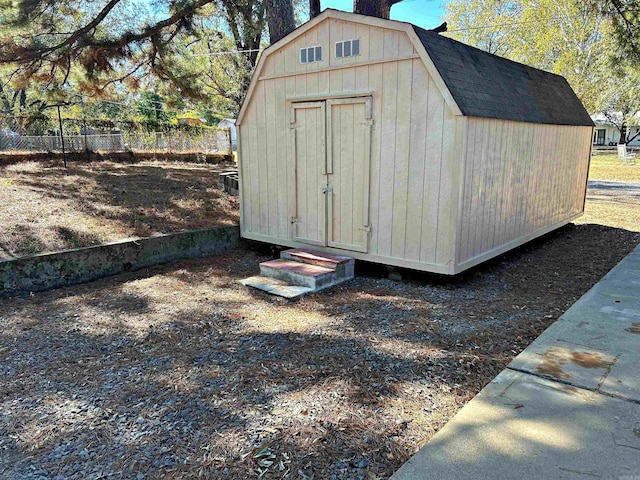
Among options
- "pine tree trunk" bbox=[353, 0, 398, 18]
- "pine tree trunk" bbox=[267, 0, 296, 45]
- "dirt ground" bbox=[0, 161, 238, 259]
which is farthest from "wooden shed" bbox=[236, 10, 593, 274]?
"pine tree trunk" bbox=[353, 0, 398, 18]

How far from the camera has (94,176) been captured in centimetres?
812

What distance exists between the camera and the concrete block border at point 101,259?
4441 mm

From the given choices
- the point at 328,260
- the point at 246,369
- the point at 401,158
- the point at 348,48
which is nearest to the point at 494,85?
the point at 401,158

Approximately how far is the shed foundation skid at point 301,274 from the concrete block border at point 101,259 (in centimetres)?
128

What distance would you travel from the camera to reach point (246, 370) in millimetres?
2850

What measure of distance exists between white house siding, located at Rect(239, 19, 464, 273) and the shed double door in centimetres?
10

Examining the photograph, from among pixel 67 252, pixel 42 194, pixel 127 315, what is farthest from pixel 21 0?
pixel 127 315

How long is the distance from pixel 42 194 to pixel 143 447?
555 centimetres

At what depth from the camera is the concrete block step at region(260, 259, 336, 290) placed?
4.62 m

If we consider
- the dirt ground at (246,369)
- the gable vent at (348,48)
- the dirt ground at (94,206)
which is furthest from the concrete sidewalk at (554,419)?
the dirt ground at (94,206)

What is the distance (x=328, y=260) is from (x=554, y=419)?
3.04 m

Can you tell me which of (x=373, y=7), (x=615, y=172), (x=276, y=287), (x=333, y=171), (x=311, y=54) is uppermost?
(x=373, y=7)

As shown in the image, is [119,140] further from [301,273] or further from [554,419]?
[554,419]

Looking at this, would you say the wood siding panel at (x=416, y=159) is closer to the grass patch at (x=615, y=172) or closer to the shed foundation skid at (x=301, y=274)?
the shed foundation skid at (x=301, y=274)
